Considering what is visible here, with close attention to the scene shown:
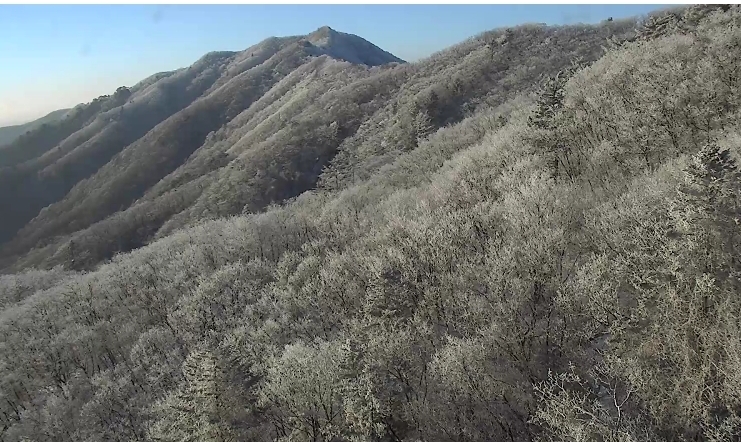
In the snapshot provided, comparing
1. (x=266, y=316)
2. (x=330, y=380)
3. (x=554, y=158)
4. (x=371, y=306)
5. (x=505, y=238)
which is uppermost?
(x=554, y=158)

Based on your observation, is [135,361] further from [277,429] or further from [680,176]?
[680,176]

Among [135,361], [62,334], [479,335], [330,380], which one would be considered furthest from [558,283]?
[62,334]

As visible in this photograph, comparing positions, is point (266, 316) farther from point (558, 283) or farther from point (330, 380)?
point (558, 283)

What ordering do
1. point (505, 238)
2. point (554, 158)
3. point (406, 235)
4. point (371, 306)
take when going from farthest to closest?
point (554, 158)
point (406, 235)
point (505, 238)
point (371, 306)

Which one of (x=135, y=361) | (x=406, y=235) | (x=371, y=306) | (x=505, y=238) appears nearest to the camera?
(x=371, y=306)

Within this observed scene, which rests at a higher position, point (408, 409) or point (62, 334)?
point (408, 409)

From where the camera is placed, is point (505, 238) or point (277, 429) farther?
point (505, 238)
